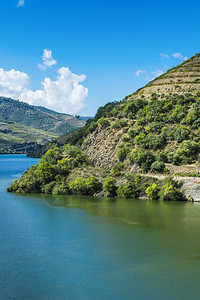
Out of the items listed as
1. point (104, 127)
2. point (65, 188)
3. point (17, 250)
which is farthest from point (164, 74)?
point (17, 250)

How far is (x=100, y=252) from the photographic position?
30.2 m

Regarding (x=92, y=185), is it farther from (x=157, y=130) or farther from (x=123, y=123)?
(x=123, y=123)

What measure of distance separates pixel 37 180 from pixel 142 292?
45.3 metres

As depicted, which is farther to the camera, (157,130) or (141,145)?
(157,130)

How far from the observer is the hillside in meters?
60.7

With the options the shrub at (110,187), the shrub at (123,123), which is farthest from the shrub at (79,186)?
the shrub at (123,123)

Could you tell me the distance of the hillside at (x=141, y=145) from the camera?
199 feet

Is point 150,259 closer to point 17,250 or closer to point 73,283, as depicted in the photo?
point 73,283

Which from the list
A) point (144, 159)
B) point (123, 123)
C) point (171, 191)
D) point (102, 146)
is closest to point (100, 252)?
point (171, 191)

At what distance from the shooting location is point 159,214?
45.1 meters

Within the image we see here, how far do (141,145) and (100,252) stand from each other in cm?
4377

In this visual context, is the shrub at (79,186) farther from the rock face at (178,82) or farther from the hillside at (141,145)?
the rock face at (178,82)

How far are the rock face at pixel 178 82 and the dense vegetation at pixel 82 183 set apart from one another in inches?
1477

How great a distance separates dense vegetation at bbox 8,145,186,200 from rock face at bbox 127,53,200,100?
3751 centimetres
